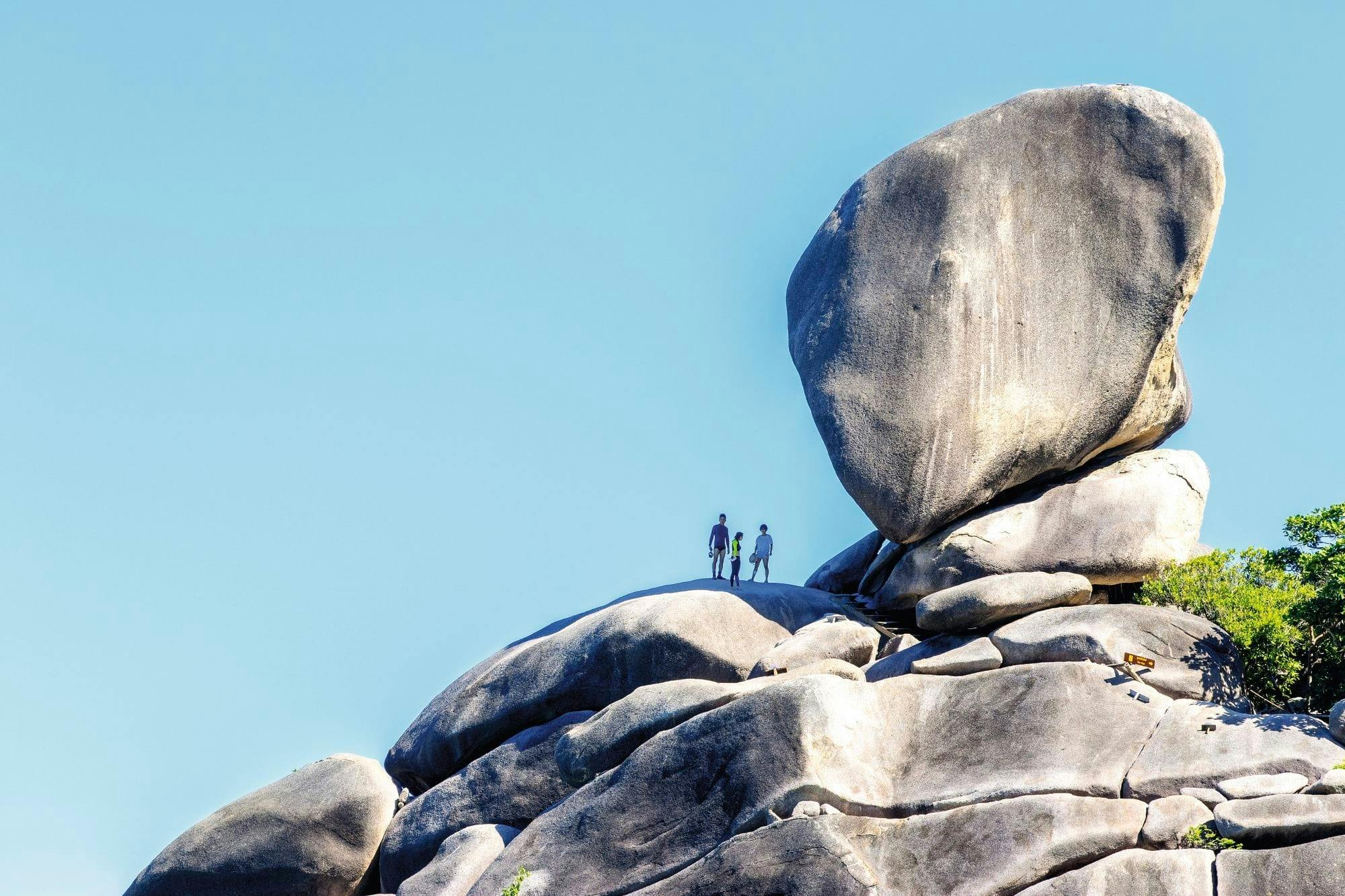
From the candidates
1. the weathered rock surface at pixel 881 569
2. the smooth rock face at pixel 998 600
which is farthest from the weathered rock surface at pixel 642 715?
the weathered rock surface at pixel 881 569

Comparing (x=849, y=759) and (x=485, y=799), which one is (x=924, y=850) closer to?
(x=849, y=759)

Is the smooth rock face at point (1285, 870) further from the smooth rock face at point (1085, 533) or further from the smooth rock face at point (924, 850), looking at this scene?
the smooth rock face at point (1085, 533)

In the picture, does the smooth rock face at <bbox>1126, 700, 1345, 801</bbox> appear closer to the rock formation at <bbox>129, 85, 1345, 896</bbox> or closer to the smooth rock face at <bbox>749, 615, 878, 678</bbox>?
the rock formation at <bbox>129, 85, 1345, 896</bbox>

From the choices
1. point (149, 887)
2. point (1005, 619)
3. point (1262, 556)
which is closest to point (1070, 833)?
point (1005, 619)

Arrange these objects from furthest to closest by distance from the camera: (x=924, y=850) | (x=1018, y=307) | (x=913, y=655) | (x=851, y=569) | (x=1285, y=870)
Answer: (x=851, y=569) → (x=1018, y=307) → (x=913, y=655) → (x=924, y=850) → (x=1285, y=870)

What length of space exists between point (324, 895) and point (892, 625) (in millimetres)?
12688

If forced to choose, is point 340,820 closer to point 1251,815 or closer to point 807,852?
point 807,852

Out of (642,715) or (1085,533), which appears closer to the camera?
(642,715)

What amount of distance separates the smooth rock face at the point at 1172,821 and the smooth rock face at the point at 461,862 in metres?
11.9

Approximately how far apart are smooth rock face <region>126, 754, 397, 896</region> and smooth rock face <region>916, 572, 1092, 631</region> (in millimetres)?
12235

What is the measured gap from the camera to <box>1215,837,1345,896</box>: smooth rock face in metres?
23.4

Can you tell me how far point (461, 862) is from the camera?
32250mm

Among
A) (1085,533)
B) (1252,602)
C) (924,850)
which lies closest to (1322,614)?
(1252,602)

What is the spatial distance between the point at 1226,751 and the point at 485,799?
1431 cm
